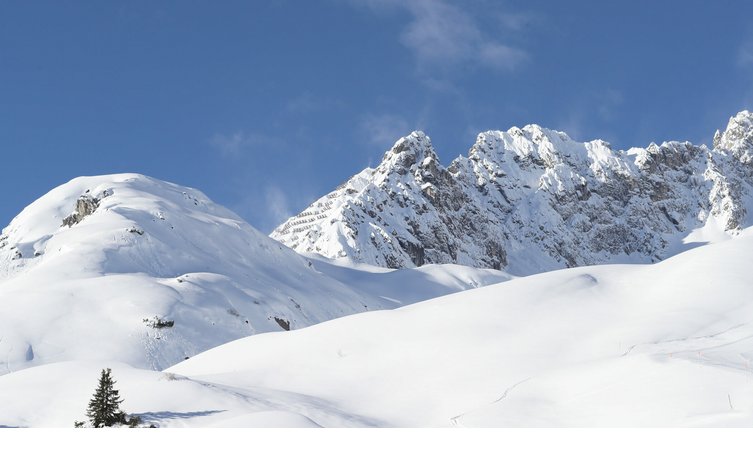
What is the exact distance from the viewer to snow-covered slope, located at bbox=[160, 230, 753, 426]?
938 inches

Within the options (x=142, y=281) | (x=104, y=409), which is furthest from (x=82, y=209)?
(x=104, y=409)

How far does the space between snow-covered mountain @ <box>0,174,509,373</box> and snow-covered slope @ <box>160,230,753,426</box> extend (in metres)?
19.1

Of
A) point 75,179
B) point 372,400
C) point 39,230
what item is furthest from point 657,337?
point 75,179

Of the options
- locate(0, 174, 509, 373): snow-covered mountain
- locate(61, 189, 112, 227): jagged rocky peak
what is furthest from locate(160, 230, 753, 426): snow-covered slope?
locate(61, 189, 112, 227): jagged rocky peak

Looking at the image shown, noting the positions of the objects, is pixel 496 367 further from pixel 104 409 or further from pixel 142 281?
pixel 142 281

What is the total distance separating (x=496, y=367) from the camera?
96.8 feet

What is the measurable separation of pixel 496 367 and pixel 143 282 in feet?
136

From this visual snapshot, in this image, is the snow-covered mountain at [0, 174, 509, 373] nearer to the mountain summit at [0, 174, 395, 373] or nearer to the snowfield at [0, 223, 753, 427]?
the mountain summit at [0, 174, 395, 373]

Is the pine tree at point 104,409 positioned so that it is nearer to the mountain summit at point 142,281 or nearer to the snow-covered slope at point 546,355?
the snow-covered slope at point 546,355

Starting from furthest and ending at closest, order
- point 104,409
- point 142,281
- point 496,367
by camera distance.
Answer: point 142,281
point 496,367
point 104,409

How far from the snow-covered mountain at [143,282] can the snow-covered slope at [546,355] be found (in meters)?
19.1

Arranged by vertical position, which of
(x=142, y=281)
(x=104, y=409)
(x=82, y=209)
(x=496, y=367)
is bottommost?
(x=104, y=409)

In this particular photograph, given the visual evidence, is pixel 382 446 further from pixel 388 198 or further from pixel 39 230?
pixel 388 198

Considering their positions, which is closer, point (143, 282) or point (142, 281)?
point (143, 282)
